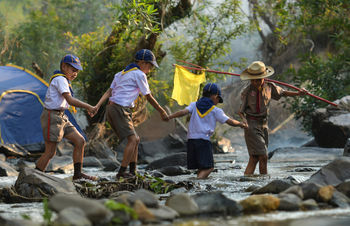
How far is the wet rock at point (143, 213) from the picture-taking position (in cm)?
322

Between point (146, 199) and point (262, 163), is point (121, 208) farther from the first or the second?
point (262, 163)

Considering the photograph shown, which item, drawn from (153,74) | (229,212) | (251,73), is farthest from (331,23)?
(229,212)

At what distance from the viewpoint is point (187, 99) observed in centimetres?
881

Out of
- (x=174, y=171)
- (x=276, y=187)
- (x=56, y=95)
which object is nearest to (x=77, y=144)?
(x=56, y=95)

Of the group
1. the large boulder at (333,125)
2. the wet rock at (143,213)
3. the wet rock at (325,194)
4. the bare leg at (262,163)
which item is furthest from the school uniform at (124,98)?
the large boulder at (333,125)

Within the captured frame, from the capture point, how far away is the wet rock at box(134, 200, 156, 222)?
10.6ft

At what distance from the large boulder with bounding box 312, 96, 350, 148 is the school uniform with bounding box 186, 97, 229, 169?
633 cm

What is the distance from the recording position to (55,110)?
20.6 ft

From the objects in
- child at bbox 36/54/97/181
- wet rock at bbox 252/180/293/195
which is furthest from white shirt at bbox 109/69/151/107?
wet rock at bbox 252/180/293/195

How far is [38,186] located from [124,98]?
200 cm

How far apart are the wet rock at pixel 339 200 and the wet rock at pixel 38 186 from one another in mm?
2326

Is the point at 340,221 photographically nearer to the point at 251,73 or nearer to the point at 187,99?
the point at 251,73

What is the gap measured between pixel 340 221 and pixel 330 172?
1.86 metres

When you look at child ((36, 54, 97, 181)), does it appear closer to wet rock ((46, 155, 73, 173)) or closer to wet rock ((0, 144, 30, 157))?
wet rock ((46, 155, 73, 173))
